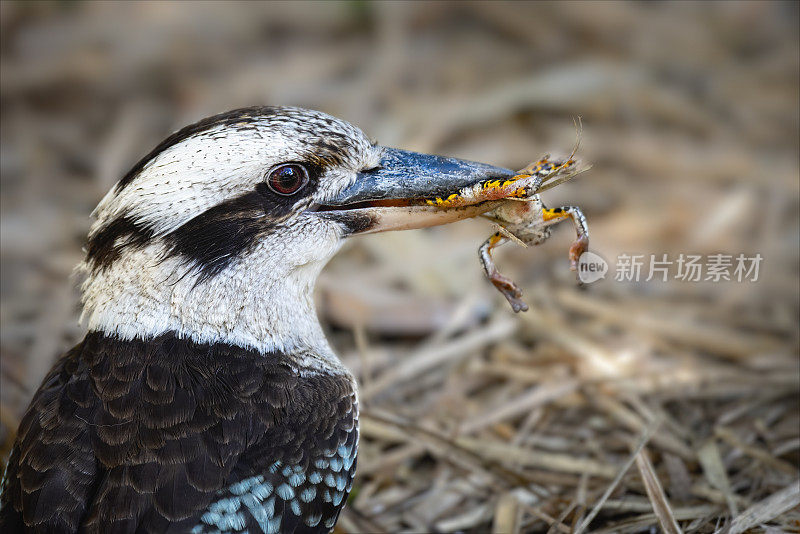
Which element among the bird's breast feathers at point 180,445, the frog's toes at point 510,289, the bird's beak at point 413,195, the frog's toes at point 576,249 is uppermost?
the bird's beak at point 413,195

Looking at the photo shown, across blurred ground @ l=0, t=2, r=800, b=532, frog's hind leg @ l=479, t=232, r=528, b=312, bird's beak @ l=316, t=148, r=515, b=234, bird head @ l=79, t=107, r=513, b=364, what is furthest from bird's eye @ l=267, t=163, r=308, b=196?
blurred ground @ l=0, t=2, r=800, b=532

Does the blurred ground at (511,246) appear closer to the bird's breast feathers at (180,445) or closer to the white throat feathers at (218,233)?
the bird's breast feathers at (180,445)

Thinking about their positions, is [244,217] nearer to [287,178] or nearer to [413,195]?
[287,178]

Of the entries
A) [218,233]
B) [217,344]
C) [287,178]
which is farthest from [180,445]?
[287,178]

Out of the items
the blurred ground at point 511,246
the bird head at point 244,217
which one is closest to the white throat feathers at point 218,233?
the bird head at point 244,217

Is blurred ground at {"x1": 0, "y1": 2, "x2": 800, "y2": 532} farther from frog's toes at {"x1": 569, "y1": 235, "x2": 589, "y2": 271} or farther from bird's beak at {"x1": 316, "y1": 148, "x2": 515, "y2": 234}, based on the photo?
bird's beak at {"x1": 316, "y1": 148, "x2": 515, "y2": 234}

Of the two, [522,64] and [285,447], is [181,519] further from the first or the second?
[522,64]

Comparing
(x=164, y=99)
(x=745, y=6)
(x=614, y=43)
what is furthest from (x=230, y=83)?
(x=745, y=6)
